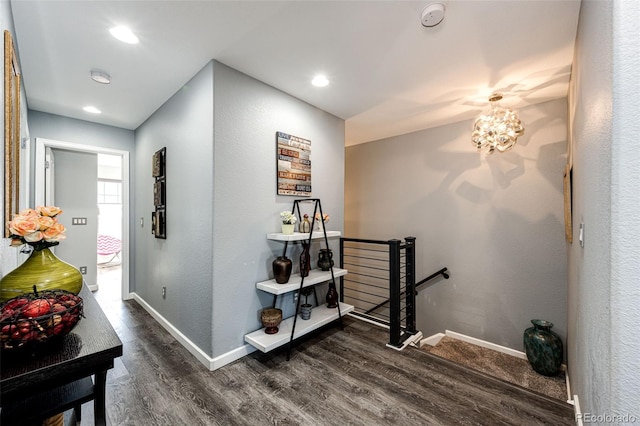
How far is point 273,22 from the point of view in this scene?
1.78 metres

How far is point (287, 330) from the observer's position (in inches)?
97.6

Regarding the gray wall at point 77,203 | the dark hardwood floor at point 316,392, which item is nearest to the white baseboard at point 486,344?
the dark hardwood floor at point 316,392

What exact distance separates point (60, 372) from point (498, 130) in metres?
3.43

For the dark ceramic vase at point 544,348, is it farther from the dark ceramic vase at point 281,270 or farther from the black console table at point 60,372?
the black console table at point 60,372

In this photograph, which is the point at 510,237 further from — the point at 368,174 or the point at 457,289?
the point at 368,174

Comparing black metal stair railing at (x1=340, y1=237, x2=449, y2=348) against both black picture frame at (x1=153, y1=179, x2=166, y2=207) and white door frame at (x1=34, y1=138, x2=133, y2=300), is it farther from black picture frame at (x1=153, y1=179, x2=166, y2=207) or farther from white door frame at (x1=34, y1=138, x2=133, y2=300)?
white door frame at (x1=34, y1=138, x2=133, y2=300)

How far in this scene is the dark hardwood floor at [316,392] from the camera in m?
1.69

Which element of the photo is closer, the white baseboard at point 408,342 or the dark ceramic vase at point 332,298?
the white baseboard at point 408,342

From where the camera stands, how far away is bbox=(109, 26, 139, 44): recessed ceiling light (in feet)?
5.99

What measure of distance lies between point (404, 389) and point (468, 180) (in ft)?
8.98

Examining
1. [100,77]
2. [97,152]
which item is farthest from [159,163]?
[97,152]

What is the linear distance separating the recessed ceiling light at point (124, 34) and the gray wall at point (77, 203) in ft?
11.5

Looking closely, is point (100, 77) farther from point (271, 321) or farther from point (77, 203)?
point (77, 203)

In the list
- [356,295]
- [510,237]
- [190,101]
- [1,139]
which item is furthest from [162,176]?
[510,237]
